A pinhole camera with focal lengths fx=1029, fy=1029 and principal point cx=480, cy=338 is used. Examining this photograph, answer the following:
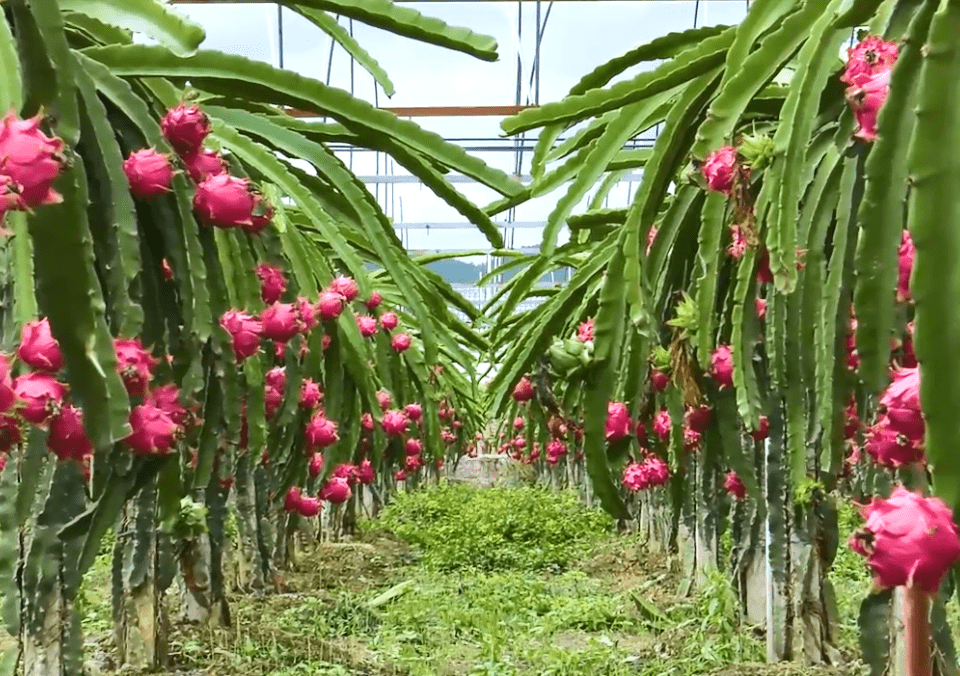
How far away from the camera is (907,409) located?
0.97 m

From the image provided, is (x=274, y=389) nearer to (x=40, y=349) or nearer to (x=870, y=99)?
(x=40, y=349)

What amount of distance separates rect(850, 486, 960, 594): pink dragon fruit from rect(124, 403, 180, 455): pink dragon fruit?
905 mm

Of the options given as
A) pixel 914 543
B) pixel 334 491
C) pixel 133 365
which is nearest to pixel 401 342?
pixel 334 491

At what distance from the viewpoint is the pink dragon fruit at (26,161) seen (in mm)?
982

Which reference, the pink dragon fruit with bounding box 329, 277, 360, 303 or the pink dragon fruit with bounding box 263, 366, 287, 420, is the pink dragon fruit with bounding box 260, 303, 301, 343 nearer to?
the pink dragon fruit with bounding box 263, 366, 287, 420

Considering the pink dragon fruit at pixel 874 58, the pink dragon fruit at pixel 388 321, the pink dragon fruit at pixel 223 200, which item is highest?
the pink dragon fruit at pixel 874 58

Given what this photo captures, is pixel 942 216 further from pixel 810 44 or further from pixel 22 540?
pixel 22 540

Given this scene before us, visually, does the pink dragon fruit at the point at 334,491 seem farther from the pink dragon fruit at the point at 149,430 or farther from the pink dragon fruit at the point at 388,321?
the pink dragon fruit at the point at 149,430

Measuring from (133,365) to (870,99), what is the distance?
3.14 feet

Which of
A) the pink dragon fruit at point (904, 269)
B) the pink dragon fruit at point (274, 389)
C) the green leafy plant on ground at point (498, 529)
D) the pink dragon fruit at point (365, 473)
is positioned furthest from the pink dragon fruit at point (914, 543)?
the green leafy plant on ground at point (498, 529)

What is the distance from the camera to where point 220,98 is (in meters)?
2.23

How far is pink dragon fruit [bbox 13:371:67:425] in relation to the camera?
45.9 inches

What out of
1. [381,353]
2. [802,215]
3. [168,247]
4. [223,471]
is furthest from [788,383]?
[381,353]

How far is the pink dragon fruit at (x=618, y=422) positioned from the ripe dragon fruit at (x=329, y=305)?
828mm
